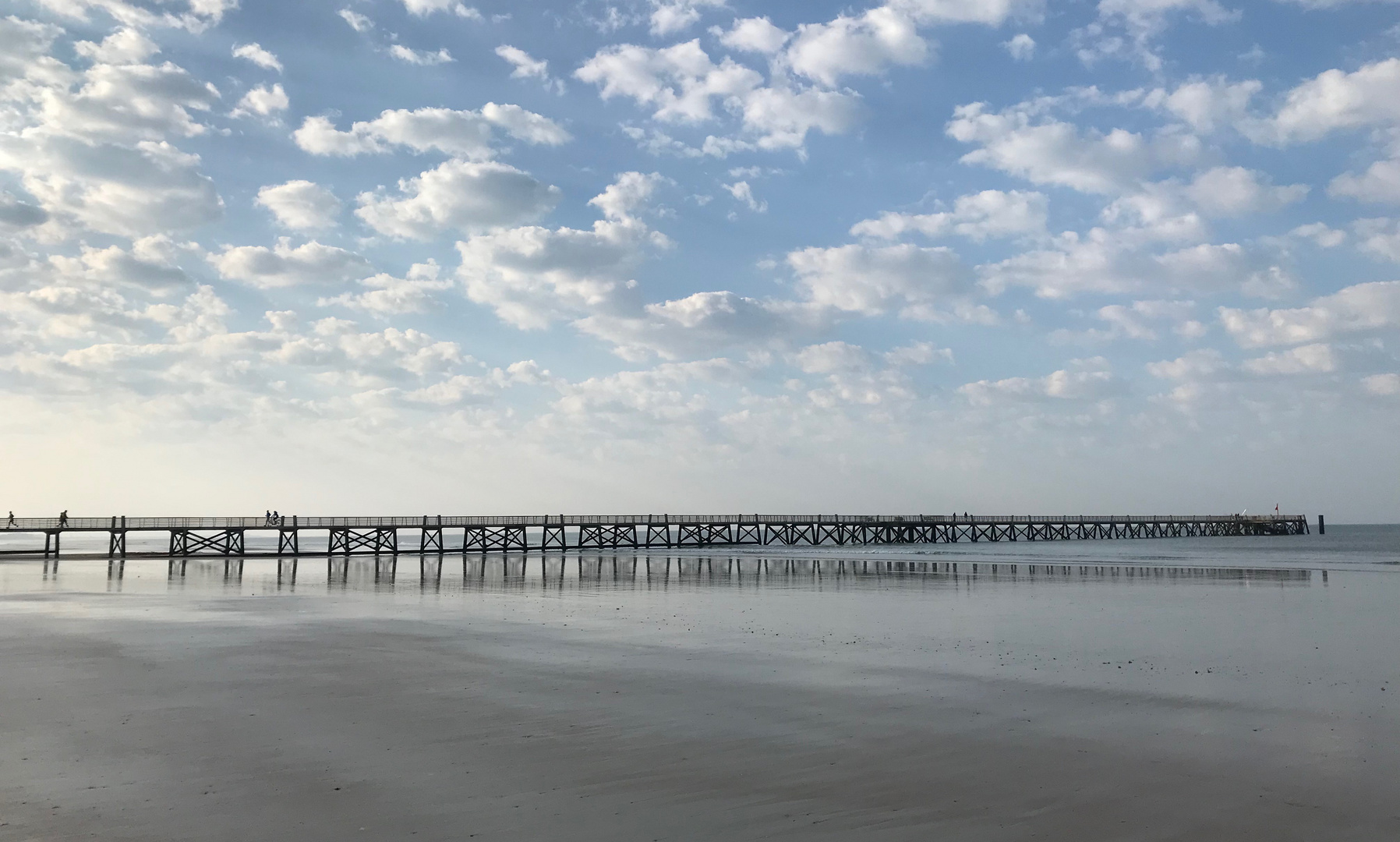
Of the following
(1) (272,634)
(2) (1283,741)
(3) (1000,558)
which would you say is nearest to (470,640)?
(1) (272,634)

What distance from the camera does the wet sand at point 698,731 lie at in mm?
7172

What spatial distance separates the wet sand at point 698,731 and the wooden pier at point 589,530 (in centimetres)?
3859

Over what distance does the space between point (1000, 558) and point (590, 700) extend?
51080 mm

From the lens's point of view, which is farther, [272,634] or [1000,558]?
[1000,558]

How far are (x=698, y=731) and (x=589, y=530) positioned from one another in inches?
2783

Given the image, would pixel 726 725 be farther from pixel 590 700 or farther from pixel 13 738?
pixel 13 738

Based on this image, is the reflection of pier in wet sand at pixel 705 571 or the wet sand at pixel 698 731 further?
the reflection of pier in wet sand at pixel 705 571

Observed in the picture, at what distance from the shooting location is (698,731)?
1004 cm

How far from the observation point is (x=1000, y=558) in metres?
57.9

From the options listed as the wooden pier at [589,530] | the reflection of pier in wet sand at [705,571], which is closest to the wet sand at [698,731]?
the reflection of pier in wet sand at [705,571]

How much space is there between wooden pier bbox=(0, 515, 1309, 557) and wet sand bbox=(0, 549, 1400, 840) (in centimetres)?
3859

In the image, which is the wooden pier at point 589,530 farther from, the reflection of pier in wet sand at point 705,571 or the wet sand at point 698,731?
the wet sand at point 698,731

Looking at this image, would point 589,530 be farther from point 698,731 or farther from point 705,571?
point 698,731

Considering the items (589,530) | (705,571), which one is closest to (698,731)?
(705,571)
